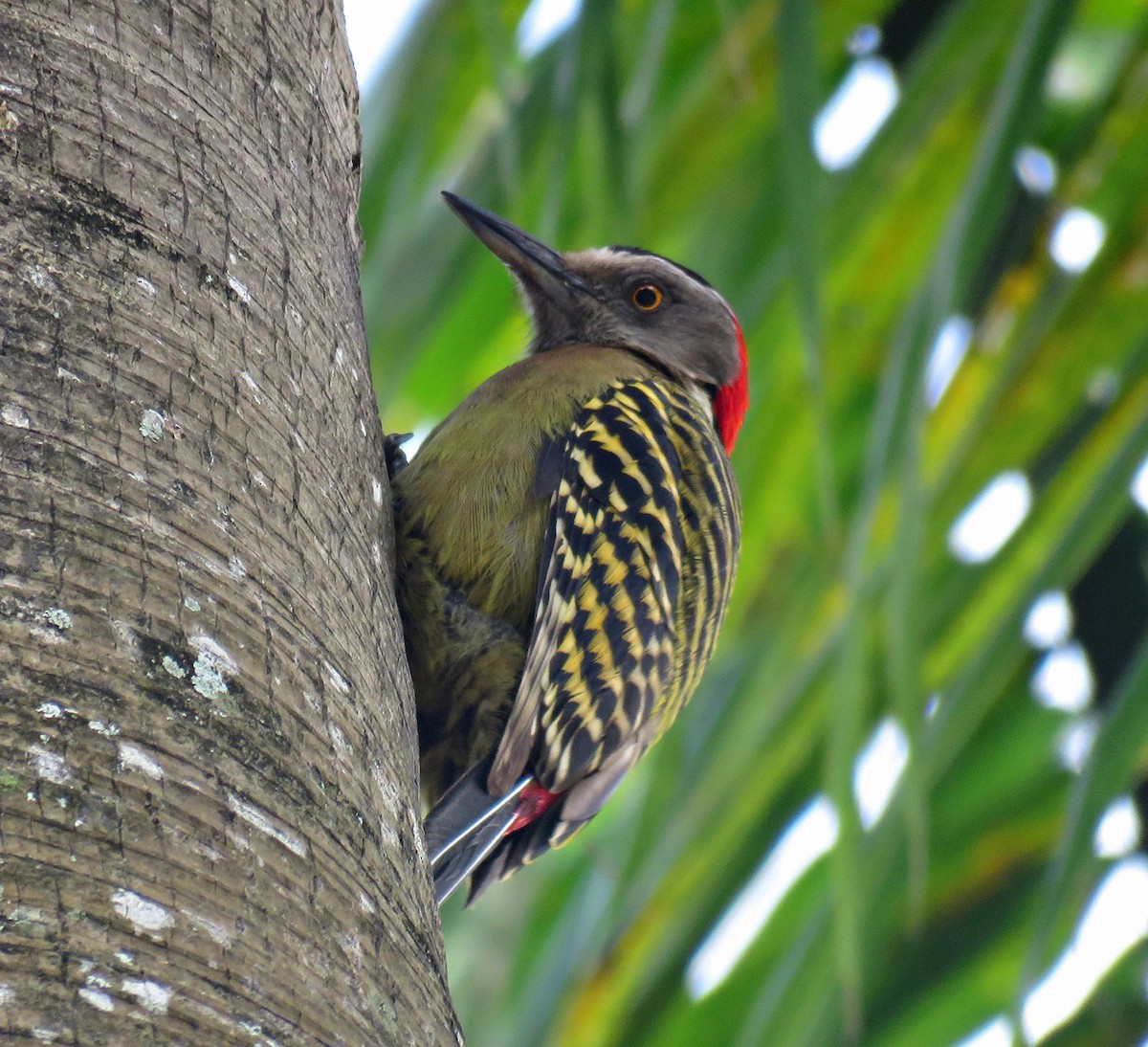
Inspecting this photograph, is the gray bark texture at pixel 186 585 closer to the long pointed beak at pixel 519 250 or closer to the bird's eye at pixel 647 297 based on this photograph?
the long pointed beak at pixel 519 250

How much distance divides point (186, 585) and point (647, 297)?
3041 millimetres

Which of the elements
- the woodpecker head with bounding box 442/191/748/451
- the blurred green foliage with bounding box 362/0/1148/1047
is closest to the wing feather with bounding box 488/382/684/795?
the blurred green foliage with bounding box 362/0/1148/1047

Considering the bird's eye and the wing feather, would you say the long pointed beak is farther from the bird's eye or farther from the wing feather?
the wing feather

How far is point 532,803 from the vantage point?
2.93 metres

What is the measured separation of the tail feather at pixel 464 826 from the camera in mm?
2531

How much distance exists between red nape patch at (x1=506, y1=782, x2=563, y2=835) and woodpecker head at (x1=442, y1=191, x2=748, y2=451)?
1.42 m

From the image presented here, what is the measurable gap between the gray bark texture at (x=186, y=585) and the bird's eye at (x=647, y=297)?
233cm

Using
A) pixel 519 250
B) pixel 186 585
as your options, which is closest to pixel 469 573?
pixel 519 250

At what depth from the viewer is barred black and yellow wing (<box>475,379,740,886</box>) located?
291 centimetres

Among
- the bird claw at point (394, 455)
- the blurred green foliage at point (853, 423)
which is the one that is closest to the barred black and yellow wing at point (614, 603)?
the blurred green foliage at point (853, 423)

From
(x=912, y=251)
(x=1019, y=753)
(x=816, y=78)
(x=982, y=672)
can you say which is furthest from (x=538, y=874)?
(x=816, y=78)

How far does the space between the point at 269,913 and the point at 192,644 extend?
251 millimetres

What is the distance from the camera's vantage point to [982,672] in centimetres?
291

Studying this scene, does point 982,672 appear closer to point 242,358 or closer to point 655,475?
point 655,475
